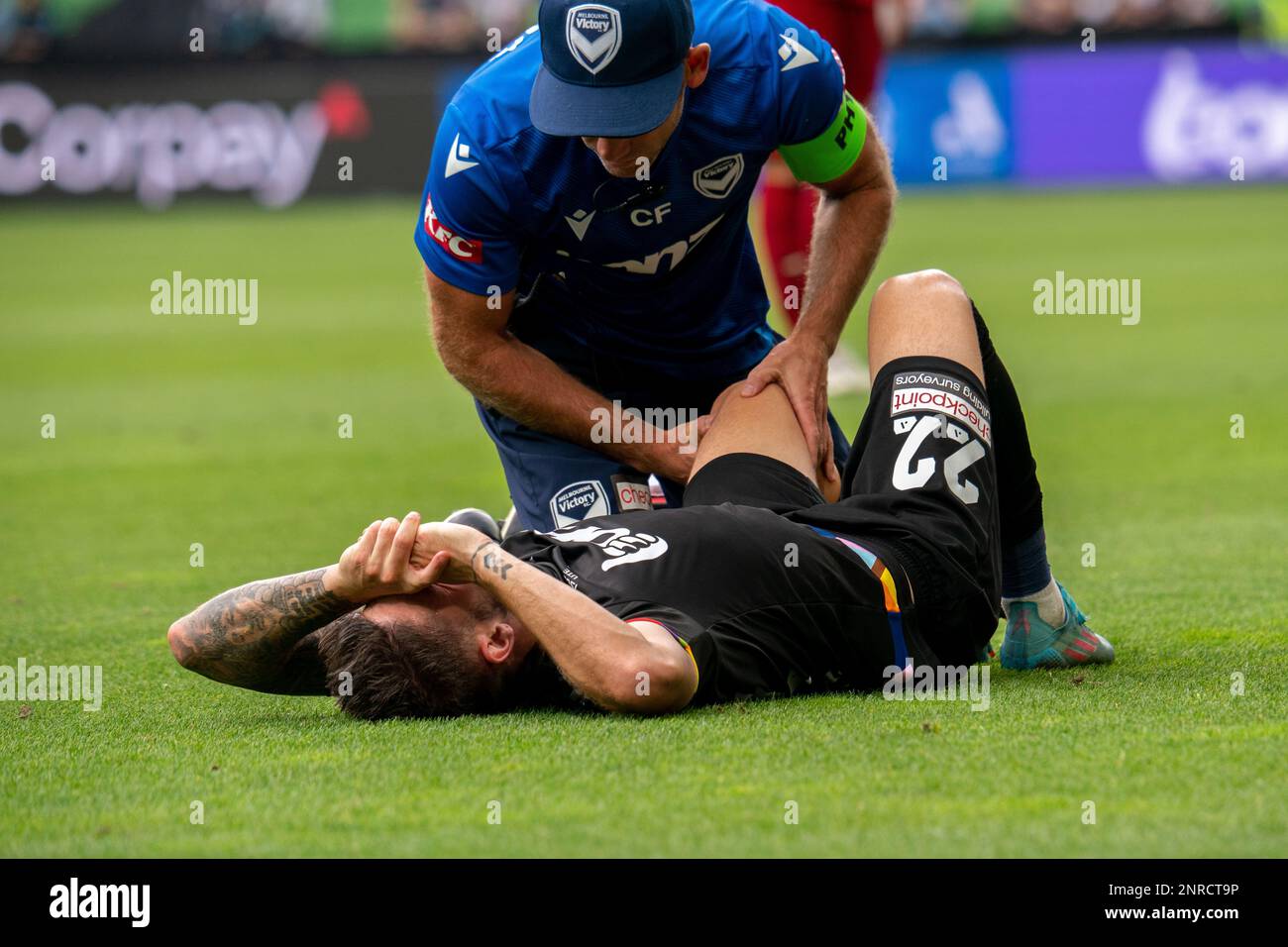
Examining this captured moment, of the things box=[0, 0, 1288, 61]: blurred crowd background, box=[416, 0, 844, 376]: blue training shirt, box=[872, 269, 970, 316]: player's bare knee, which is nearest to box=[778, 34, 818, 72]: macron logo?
box=[416, 0, 844, 376]: blue training shirt

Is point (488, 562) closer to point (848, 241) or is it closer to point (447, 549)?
point (447, 549)

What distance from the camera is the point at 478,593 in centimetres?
406

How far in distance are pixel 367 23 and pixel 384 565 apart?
86.9 feet

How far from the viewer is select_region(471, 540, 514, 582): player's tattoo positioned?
3811mm

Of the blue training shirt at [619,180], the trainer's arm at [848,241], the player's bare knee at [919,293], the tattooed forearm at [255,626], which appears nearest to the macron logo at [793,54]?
the blue training shirt at [619,180]

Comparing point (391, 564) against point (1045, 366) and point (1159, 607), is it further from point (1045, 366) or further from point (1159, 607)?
point (1045, 366)

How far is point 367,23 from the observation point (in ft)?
95.2

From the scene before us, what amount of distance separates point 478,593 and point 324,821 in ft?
2.93

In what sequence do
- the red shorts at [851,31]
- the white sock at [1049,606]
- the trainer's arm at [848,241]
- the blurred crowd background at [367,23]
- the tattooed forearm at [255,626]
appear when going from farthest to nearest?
the blurred crowd background at [367,23] < the red shorts at [851,31] < the trainer's arm at [848,241] < the white sock at [1049,606] < the tattooed forearm at [255,626]

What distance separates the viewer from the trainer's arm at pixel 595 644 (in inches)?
145

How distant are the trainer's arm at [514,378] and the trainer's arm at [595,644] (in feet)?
3.98

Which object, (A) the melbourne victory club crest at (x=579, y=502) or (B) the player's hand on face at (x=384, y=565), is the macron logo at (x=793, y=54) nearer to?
(A) the melbourne victory club crest at (x=579, y=502)

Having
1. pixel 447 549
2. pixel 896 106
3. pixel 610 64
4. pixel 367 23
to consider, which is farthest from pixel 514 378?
pixel 367 23
